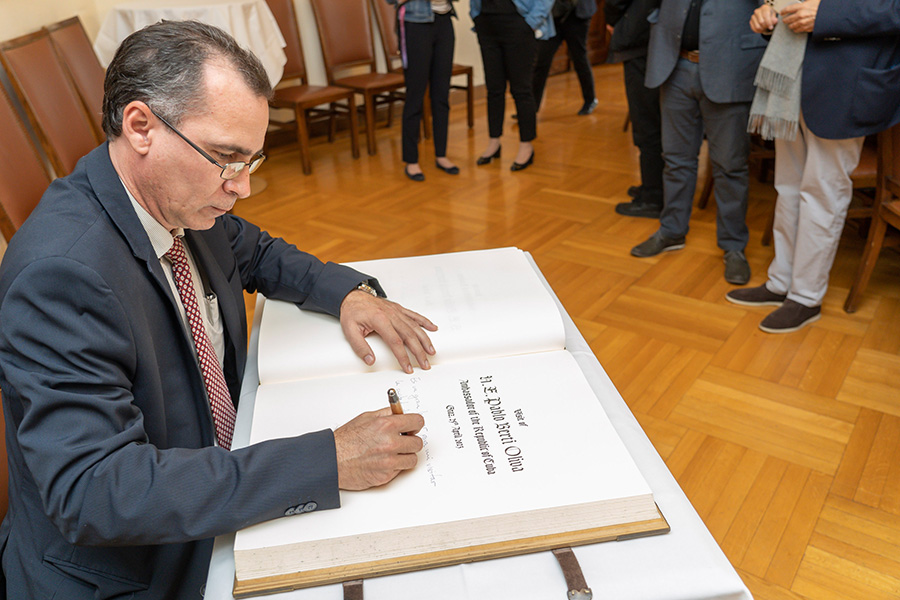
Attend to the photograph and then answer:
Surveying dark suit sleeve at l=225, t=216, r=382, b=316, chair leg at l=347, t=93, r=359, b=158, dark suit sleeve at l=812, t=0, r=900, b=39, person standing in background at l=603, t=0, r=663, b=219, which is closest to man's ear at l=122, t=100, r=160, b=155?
dark suit sleeve at l=225, t=216, r=382, b=316

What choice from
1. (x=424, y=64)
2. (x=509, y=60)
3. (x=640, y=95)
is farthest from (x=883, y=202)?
(x=424, y=64)

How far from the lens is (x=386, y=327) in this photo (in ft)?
2.63

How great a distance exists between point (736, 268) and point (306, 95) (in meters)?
2.72

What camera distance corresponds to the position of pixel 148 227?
2.62ft

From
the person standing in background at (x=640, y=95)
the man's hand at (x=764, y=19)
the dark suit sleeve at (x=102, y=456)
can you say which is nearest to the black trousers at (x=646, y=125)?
the person standing in background at (x=640, y=95)

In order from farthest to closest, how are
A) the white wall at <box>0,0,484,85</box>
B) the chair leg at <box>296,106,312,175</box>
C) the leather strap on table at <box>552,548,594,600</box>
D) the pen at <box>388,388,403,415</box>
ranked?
the chair leg at <box>296,106,312,175</box>, the white wall at <box>0,0,484,85</box>, the pen at <box>388,388,403,415</box>, the leather strap on table at <box>552,548,594,600</box>

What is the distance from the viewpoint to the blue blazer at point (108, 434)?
58 centimetres

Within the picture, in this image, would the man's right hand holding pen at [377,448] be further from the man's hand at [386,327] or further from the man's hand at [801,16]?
the man's hand at [801,16]

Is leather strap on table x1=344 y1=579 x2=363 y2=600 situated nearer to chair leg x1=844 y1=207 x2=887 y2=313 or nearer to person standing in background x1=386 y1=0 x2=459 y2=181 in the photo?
chair leg x1=844 y1=207 x2=887 y2=313

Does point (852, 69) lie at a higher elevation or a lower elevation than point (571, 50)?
higher

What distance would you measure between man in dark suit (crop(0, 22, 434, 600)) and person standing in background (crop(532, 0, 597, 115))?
361 centimetres

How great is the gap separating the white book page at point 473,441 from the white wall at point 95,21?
3.21 meters

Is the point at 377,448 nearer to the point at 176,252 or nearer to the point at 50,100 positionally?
the point at 176,252

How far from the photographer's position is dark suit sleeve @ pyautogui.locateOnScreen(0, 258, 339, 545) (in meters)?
0.57
